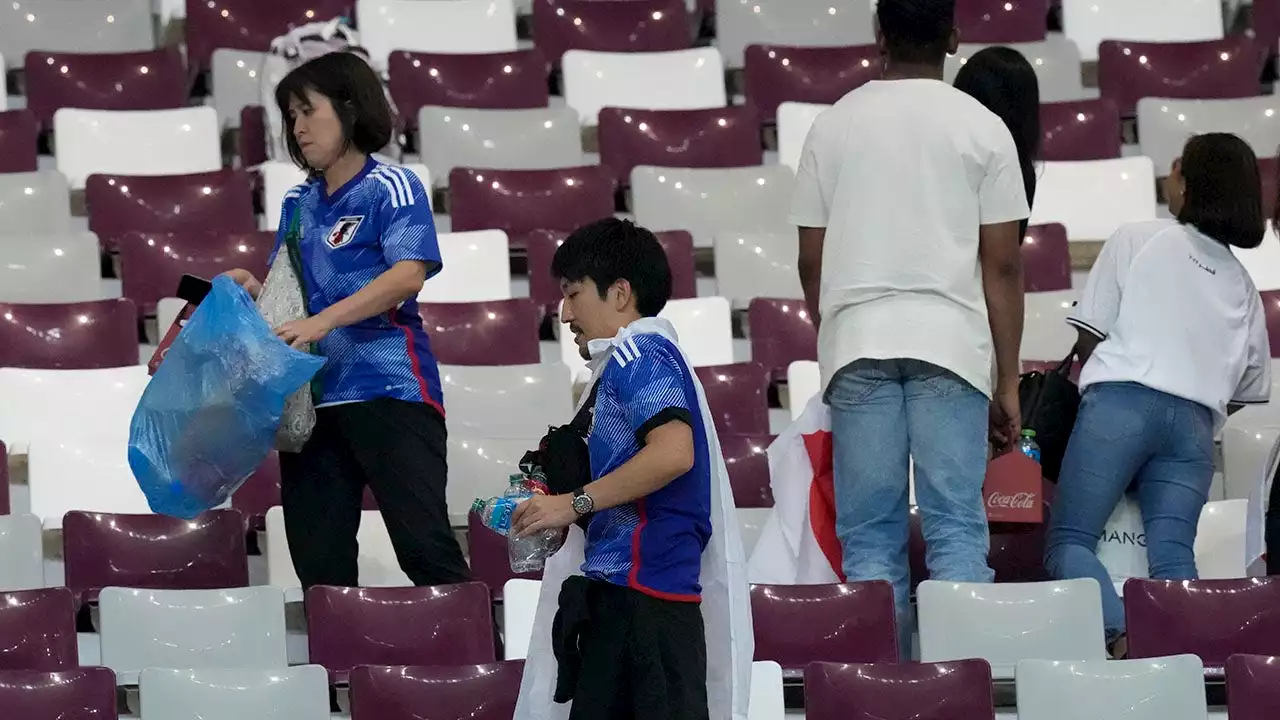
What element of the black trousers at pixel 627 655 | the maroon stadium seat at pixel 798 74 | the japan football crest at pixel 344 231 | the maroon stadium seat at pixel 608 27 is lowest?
the black trousers at pixel 627 655

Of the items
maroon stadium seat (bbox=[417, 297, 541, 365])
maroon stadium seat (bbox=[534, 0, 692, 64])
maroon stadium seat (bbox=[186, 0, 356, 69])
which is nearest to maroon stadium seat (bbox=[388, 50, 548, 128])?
maroon stadium seat (bbox=[534, 0, 692, 64])

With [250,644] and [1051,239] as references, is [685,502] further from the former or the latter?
[1051,239]

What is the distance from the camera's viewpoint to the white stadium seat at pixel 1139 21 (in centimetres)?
747

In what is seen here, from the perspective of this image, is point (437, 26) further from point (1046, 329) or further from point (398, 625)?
point (398, 625)

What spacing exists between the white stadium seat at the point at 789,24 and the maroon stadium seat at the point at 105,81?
1.76 metres

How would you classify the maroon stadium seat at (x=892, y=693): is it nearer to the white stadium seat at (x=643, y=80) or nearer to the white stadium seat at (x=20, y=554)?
the white stadium seat at (x=20, y=554)

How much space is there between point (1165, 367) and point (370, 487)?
161 centimetres

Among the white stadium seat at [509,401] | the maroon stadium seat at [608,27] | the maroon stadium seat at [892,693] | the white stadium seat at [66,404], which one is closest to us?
the maroon stadium seat at [892,693]

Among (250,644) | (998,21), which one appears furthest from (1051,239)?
(250,644)

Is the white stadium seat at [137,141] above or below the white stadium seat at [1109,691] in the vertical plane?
above

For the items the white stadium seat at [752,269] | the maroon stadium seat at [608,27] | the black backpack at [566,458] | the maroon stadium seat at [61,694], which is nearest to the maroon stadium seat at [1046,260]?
the white stadium seat at [752,269]

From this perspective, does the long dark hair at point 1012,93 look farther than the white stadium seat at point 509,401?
No

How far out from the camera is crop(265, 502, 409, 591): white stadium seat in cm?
463

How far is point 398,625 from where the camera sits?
4141 millimetres
